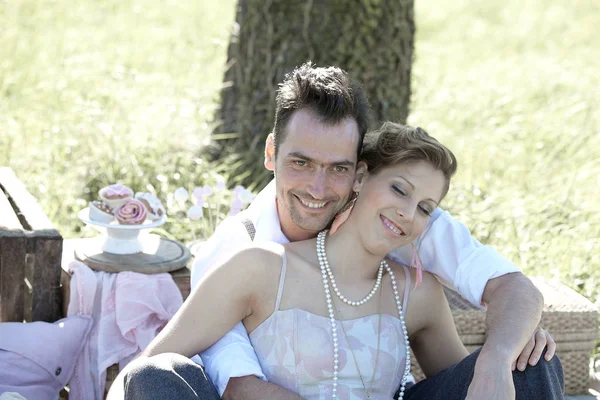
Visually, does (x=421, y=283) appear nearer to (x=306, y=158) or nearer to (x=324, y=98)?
(x=306, y=158)

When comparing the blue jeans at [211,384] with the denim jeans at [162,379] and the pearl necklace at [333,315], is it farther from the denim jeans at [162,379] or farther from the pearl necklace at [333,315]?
the pearl necklace at [333,315]

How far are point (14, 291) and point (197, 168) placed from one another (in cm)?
217

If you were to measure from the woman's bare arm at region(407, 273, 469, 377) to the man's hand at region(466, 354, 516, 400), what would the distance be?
1.24 feet

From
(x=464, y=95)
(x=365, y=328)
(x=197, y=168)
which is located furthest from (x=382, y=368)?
(x=464, y=95)

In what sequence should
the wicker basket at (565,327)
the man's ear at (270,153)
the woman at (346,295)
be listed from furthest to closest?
the wicker basket at (565,327)
the man's ear at (270,153)
the woman at (346,295)

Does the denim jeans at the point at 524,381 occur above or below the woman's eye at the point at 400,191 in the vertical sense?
below

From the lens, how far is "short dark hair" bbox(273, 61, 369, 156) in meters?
2.77

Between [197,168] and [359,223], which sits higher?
[359,223]

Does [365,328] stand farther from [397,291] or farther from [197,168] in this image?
[197,168]

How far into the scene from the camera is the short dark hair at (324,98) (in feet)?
9.07

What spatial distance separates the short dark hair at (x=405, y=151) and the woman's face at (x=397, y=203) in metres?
0.02

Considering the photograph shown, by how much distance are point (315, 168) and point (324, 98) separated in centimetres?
23

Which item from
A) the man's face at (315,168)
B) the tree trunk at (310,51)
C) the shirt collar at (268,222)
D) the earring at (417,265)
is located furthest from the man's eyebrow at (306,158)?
the tree trunk at (310,51)

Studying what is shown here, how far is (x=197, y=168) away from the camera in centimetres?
549
